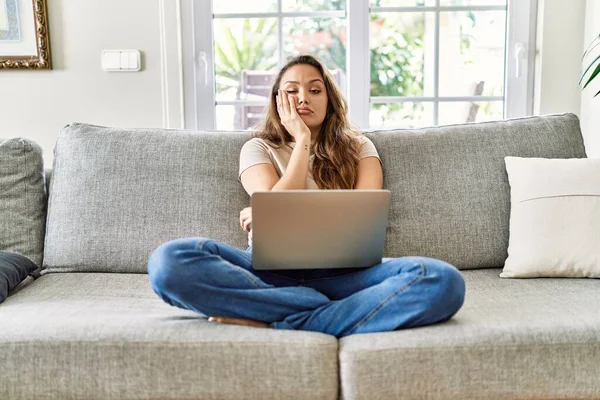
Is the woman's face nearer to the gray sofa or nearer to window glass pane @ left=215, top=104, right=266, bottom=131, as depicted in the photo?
the gray sofa

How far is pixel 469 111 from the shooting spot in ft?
10.0

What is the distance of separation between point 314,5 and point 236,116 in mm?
583

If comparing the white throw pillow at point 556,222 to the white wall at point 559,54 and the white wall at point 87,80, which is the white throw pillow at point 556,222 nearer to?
the white wall at point 559,54

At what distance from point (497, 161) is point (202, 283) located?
1.08 metres

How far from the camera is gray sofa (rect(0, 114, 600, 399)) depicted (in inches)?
57.0

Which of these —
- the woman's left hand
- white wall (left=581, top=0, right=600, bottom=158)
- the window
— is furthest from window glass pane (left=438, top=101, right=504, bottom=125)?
the woman's left hand

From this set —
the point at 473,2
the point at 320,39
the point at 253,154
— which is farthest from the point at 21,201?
the point at 473,2

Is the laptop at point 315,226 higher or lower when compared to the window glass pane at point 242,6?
lower

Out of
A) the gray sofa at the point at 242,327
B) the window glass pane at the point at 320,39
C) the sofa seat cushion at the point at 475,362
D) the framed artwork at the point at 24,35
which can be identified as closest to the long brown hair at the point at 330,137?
the gray sofa at the point at 242,327

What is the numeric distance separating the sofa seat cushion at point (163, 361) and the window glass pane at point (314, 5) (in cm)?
184

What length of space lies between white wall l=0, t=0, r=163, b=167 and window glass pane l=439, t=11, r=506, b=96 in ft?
4.03

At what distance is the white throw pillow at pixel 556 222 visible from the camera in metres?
1.94

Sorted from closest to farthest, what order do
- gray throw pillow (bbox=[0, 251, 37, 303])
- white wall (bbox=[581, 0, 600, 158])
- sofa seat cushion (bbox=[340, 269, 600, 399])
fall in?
sofa seat cushion (bbox=[340, 269, 600, 399])
gray throw pillow (bbox=[0, 251, 37, 303])
white wall (bbox=[581, 0, 600, 158])

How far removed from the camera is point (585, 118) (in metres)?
2.88
